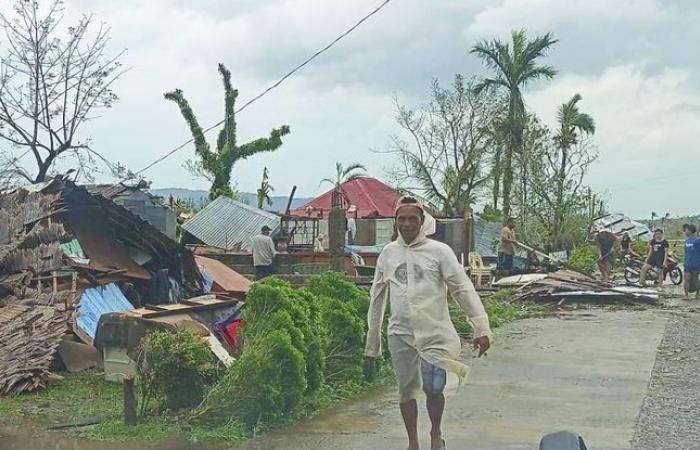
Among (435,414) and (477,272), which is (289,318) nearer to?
(435,414)

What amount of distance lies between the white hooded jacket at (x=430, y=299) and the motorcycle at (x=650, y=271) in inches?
777

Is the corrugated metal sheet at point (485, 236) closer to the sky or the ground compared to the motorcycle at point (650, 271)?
closer to the sky

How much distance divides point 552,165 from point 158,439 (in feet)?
91.7

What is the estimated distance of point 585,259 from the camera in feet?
92.5

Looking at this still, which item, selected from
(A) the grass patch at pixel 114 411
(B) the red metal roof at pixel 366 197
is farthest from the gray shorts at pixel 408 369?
(B) the red metal roof at pixel 366 197

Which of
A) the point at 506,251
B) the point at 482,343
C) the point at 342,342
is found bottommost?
the point at 342,342

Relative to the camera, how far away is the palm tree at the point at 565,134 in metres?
32.5

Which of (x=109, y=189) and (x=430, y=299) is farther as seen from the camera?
(x=109, y=189)

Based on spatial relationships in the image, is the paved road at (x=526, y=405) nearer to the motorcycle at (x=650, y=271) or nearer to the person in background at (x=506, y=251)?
the person in background at (x=506, y=251)

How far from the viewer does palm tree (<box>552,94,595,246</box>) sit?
107ft

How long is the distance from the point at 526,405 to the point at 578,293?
438 inches

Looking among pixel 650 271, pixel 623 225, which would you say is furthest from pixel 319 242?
pixel 623 225

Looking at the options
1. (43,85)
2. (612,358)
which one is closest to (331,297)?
(612,358)

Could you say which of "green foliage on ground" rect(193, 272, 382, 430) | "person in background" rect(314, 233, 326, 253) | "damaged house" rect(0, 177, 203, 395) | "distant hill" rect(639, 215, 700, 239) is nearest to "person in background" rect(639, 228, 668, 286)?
"person in background" rect(314, 233, 326, 253)
